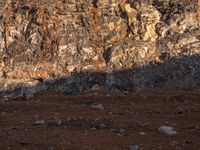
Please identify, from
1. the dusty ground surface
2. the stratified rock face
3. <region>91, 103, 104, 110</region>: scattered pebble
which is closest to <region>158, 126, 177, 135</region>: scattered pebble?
the dusty ground surface

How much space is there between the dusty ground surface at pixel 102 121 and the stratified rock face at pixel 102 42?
4.87ft

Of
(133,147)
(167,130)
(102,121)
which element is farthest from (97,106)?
(133,147)

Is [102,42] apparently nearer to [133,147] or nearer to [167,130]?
[167,130]

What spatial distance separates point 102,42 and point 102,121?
19.5 feet

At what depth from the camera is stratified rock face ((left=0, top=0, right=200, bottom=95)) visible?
15.2 meters

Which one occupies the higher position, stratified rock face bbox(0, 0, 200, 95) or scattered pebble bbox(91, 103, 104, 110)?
stratified rock face bbox(0, 0, 200, 95)

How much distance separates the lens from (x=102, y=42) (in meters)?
16.1

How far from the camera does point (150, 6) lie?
1656cm

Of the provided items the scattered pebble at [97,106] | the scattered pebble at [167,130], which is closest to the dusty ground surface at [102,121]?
the scattered pebble at [97,106]

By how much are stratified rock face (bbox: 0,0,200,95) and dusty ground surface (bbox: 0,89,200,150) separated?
1486mm

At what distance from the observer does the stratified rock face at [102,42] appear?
15.2m

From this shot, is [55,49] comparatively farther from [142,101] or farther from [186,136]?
[186,136]

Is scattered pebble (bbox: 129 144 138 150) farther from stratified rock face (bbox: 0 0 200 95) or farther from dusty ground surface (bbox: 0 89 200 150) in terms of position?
stratified rock face (bbox: 0 0 200 95)

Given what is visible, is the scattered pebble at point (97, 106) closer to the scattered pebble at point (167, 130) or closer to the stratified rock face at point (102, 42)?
the scattered pebble at point (167, 130)
